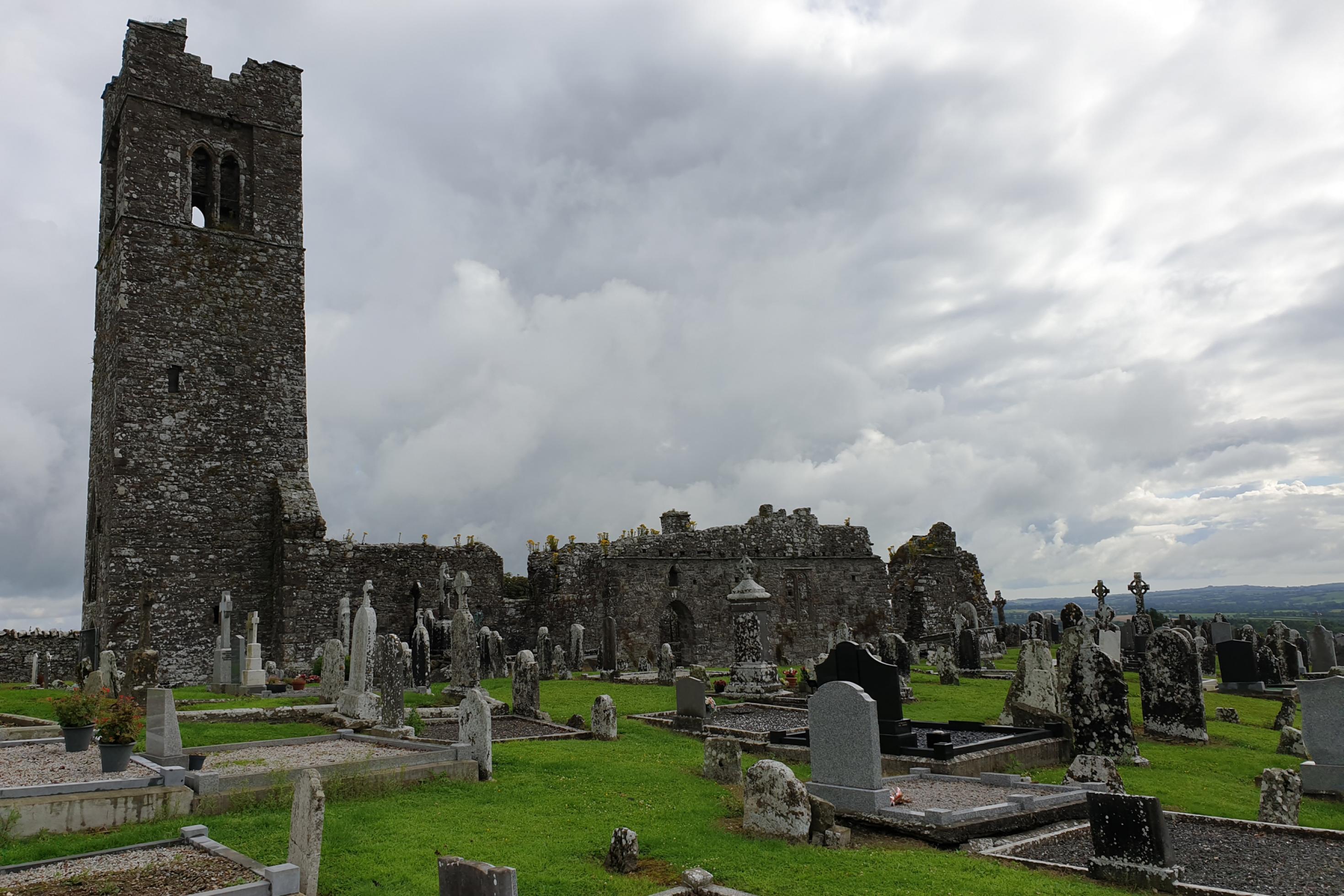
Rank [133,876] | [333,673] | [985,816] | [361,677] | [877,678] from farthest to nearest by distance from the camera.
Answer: [333,673] < [361,677] < [877,678] < [985,816] < [133,876]

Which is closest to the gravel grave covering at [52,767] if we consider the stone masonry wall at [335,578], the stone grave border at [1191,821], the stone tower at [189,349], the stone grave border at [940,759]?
the stone grave border at [940,759]

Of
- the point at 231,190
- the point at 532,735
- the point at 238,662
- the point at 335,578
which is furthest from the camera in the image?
the point at 231,190

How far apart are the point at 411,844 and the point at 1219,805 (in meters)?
7.59

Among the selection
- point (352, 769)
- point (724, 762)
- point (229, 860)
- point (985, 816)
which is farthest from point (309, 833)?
point (985, 816)

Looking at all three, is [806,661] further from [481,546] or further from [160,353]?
[160,353]

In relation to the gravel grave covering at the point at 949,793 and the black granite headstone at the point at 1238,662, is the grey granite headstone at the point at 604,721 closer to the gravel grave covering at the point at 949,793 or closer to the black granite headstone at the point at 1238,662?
A: the gravel grave covering at the point at 949,793

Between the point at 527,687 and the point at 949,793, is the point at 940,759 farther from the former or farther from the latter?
the point at 527,687

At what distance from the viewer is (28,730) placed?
1123cm

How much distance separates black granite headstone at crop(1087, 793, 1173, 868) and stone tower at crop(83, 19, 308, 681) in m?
20.5

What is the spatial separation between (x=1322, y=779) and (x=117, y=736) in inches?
490

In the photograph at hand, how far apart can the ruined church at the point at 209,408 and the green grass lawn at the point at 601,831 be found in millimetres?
11181

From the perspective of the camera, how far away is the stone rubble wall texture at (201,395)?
20.4m

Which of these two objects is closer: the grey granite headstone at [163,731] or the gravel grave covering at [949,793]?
the gravel grave covering at [949,793]

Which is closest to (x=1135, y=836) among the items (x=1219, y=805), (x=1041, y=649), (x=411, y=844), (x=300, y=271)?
(x=1219, y=805)
